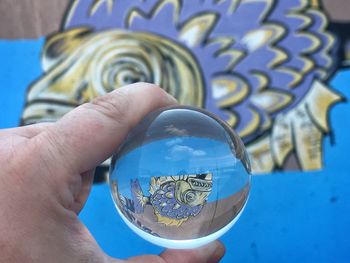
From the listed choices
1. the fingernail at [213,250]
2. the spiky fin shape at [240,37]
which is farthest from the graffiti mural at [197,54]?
the fingernail at [213,250]

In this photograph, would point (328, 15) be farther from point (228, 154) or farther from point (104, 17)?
point (228, 154)

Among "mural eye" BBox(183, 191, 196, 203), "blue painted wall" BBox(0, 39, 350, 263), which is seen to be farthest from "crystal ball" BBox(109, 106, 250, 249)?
"blue painted wall" BBox(0, 39, 350, 263)

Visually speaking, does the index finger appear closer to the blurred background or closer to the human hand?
the human hand

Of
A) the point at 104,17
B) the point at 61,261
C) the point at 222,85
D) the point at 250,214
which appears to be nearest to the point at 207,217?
the point at 61,261

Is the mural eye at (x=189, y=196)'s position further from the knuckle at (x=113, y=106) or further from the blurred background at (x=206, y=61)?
the blurred background at (x=206, y=61)

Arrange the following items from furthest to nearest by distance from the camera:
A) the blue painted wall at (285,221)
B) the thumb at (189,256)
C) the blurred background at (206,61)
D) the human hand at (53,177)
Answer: the blurred background at (206,61) → the blue painted wall at (285,221) → the thumb at (189,256) → the human hand at (53,177)

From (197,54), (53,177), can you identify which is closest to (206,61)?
(197,54)

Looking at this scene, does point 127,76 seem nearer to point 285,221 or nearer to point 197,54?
point 197,54
